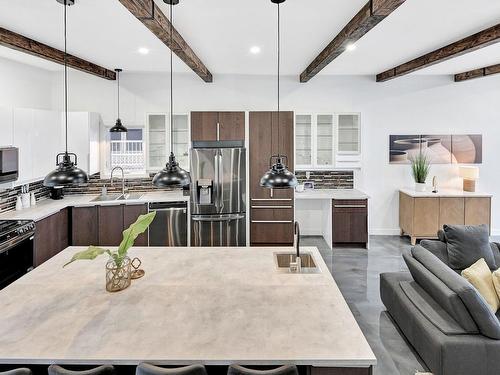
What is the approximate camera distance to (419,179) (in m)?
6.54

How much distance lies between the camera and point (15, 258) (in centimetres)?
400

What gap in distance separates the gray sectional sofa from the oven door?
401cm

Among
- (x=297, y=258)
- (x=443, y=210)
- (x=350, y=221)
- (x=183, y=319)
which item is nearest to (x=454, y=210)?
(x=443, y=210)

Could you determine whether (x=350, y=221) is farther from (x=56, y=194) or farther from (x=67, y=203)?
(x=56, y=194)

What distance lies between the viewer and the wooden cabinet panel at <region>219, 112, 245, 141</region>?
577cm

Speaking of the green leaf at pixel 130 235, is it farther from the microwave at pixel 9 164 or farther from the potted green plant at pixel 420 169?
the potted green plant at pixel 420 169

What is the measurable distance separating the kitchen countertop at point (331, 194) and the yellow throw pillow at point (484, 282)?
288 centimetres

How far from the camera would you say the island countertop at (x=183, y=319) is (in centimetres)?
171

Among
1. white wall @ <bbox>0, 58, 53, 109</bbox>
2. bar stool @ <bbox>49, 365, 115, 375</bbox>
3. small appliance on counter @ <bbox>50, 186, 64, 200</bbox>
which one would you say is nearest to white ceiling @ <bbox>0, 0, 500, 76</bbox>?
white wall @ <bbox>0, 58, 53, 109</bbox>

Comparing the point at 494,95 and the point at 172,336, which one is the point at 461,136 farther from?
the point at 172,336

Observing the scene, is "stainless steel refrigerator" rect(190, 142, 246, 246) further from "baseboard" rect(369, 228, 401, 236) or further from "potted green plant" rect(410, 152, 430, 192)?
"potted green plant" rect(410, 152, 430, 192)

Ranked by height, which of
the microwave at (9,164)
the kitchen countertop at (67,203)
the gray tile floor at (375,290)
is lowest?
the gray tile floor at (375,290)

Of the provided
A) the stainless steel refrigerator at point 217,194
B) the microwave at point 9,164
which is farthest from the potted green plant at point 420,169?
the microwave at point 9,164

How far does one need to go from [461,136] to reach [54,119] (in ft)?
23.1
